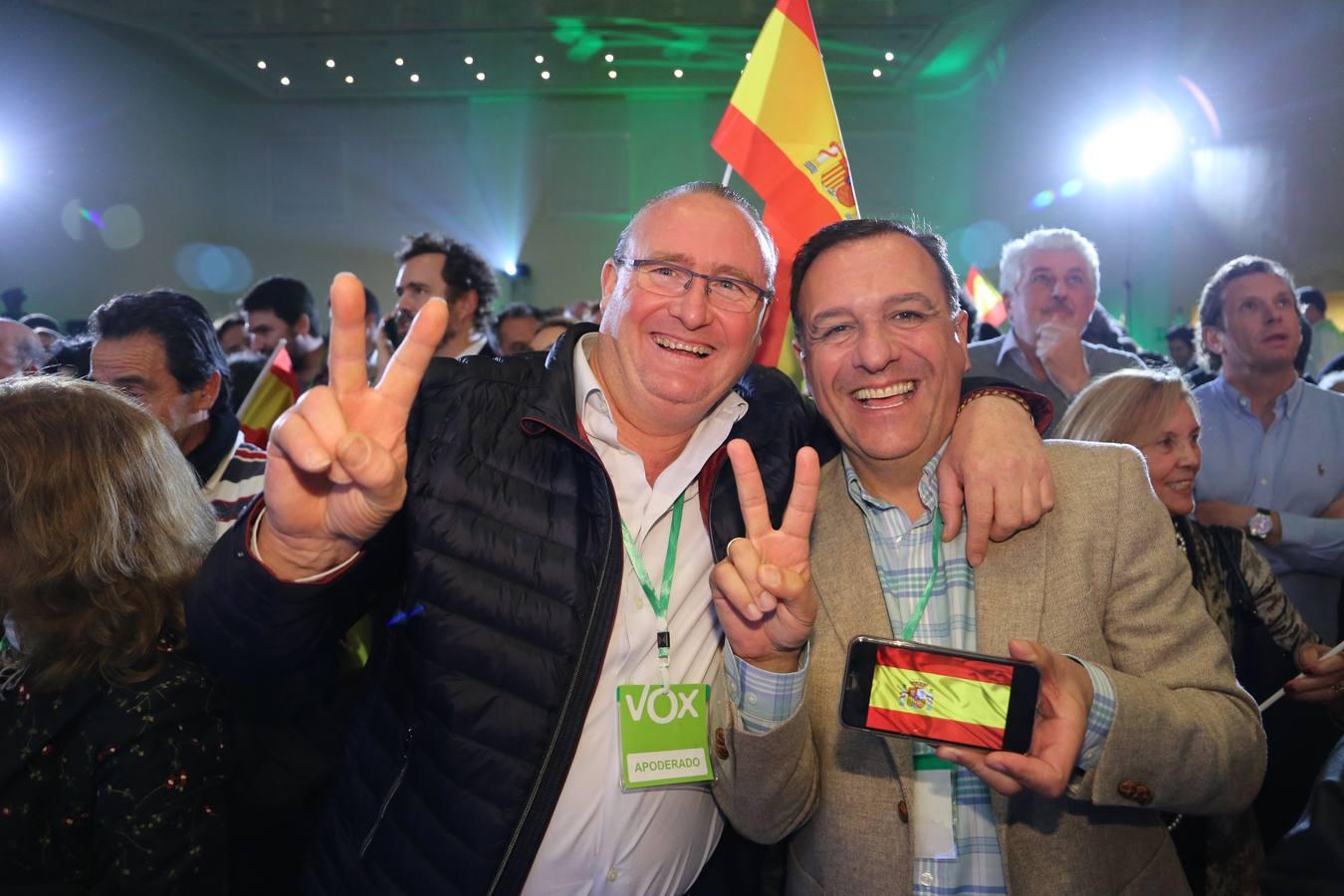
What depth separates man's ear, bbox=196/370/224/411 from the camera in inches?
99.0

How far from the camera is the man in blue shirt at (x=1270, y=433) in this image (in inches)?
A: 110

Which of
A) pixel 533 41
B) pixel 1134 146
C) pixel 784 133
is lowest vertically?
pixel 784 133

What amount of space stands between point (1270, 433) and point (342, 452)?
10.6 ft

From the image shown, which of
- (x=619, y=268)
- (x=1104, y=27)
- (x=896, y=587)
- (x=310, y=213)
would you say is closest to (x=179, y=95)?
(x=310, y=213)

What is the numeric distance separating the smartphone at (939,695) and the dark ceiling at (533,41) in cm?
1144

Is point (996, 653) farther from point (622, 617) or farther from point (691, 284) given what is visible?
point (691, 284)

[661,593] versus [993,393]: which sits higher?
[993,393]

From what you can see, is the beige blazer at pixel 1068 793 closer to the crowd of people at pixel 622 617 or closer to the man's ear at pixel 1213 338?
the crowd of people at pixel 622 617

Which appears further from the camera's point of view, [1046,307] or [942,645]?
[1046,307]

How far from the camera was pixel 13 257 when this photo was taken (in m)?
11.3

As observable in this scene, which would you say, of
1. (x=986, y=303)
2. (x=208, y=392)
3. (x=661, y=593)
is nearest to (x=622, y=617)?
(x=661, y=593)

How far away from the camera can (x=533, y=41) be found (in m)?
12.0

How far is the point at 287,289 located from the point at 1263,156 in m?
8.10

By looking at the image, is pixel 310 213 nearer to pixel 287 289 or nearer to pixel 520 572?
pixel 287 289
